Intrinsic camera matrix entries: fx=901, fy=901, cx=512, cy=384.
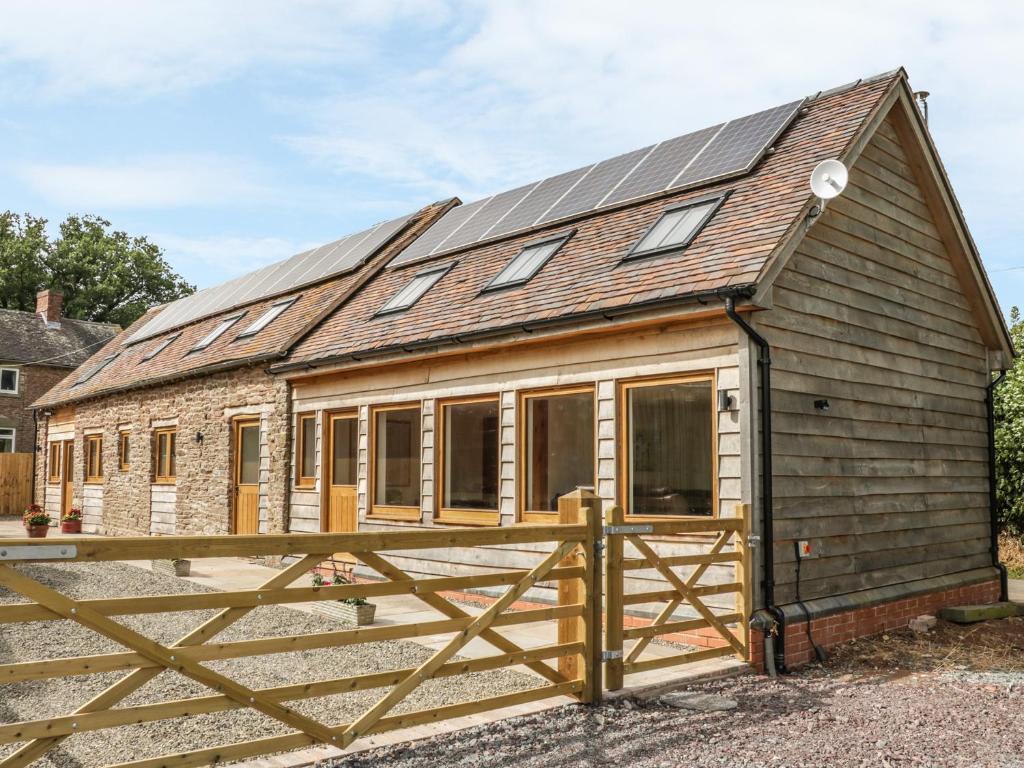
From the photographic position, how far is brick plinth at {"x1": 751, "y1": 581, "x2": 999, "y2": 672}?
25.8 feet

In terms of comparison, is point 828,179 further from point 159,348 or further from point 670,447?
point 159,348

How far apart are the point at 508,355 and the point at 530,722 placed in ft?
17.3

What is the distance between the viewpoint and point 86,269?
2024 inches

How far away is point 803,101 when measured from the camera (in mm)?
11594

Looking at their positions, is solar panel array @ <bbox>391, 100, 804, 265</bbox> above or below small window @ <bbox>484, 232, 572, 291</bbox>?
above

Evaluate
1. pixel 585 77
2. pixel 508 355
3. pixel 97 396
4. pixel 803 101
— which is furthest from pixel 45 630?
pixel 97 396

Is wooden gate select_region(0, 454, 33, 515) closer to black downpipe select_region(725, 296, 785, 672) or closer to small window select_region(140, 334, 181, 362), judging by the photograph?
small window select_region(140, 334, 181, 362)

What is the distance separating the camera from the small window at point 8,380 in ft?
118

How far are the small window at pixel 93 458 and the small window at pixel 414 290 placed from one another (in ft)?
39.2

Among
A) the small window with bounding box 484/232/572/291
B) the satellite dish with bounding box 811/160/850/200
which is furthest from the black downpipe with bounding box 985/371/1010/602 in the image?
the small window with bounding box 484/232/572/291

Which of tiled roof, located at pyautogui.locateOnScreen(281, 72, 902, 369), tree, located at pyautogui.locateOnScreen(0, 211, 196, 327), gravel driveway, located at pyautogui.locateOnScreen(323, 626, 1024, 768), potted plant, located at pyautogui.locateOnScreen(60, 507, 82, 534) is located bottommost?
gravel driveway, located at pyautogui.locateOnScreen(323, 626, 1024, 768)

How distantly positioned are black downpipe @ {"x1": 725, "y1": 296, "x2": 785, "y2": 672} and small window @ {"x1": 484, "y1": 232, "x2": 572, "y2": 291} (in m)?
3.79

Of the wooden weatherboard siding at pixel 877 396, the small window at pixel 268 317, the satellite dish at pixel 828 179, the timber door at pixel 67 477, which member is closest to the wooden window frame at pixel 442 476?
the wooden weatherboard siding at pixel 877 396

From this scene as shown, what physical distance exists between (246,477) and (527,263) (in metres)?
6.99
